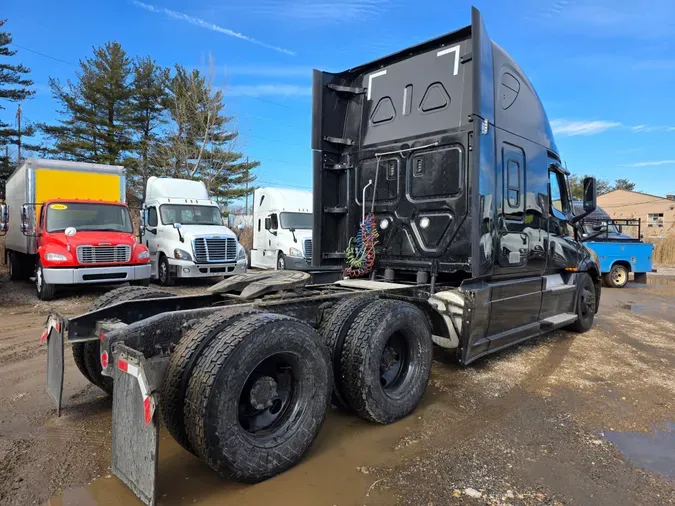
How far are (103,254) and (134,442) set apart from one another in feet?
27.3

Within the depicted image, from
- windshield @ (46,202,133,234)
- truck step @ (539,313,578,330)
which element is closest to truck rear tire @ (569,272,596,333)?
truck step @ (539,313,578,330)

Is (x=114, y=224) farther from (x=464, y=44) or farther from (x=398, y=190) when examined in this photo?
(x=464, y=44)

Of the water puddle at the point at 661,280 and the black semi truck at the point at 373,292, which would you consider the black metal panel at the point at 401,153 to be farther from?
the water puddle at the point at 661,280

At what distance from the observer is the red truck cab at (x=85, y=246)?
9.30 metres

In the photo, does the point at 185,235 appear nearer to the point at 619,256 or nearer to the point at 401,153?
the point at 401,153

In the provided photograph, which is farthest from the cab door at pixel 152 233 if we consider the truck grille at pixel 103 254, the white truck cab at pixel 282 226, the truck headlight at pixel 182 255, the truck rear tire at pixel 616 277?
the truck rear tire at pixel 616 277

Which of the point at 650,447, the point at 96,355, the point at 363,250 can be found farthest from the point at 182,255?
the point at 650,447

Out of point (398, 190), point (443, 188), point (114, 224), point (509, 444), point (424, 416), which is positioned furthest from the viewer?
point (114, 224)

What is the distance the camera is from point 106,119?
27.7 meters

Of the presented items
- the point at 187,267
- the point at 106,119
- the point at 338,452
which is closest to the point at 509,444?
the point at 338,452

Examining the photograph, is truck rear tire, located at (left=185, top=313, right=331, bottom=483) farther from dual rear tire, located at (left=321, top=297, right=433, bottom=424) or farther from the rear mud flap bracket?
the rear mud flap bracket

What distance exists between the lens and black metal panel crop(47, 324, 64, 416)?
323cm

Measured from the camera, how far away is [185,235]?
12078mm

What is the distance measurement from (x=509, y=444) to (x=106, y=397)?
341 cm
